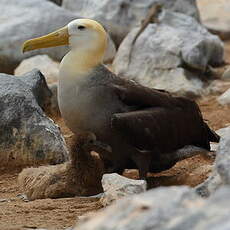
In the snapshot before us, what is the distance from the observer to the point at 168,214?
10.3 ft

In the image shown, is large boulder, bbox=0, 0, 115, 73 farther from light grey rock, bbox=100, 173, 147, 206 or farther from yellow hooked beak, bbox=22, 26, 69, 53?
light grey rock, bbox=100, 173, 147, 206

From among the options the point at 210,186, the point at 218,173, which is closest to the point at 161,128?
the point at 210,186

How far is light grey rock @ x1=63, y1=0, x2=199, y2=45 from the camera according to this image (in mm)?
13453

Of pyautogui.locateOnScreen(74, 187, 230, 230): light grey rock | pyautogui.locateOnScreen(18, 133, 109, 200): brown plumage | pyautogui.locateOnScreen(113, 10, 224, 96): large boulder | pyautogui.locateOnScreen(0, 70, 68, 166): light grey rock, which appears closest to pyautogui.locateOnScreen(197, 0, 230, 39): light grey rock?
pyautogui.locateOnScreen(113, 10, 224, 96): large boulder

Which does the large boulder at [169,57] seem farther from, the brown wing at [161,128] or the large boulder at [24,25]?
the brown wing at [161,128]

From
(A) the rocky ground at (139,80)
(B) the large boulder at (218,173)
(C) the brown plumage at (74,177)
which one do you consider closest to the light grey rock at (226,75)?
(A) the rocky ground at (139,80)

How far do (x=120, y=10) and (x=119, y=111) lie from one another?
707 cm

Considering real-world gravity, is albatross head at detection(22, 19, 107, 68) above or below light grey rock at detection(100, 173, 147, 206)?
above

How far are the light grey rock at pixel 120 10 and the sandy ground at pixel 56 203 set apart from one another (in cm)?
576

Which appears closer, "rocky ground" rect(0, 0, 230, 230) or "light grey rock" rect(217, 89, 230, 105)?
"rocky ground" rect(0, 0, 230, 230)

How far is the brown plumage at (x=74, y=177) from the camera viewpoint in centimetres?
665

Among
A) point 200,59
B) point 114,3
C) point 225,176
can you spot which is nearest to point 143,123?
point 225,176

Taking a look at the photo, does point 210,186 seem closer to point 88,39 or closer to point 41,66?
point 88,39

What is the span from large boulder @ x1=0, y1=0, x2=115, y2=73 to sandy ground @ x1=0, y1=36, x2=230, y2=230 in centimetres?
436
